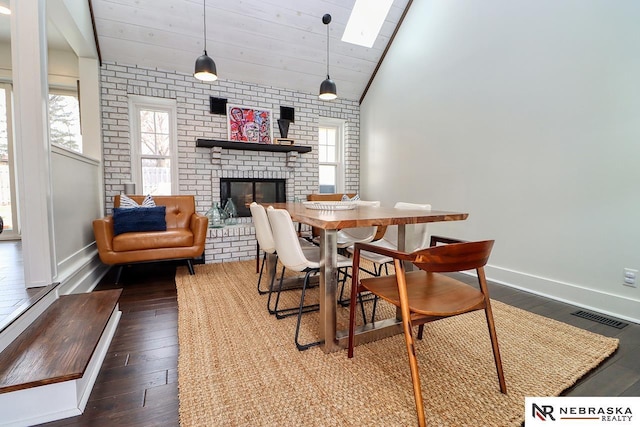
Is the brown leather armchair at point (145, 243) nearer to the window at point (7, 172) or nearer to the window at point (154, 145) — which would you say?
the window at point (154, 145)

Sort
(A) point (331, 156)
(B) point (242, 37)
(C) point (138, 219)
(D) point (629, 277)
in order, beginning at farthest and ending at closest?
(A) point (331, 156)
(B) point (242, 37)
(C) point (138, 219)
(D) point (629, 277)

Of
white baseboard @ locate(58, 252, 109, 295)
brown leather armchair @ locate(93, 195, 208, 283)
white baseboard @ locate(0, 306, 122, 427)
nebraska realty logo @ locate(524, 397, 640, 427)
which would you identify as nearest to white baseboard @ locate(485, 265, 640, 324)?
nebraska realty logo @ locate(524, 397, 640, 427)

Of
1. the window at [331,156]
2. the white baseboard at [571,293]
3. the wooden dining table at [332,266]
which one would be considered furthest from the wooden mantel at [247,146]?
the white baseboard at [571,293]

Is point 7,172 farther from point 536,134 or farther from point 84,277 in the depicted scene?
point 536,134

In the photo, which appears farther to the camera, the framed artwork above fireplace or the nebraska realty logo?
the framed artwork above fireplace

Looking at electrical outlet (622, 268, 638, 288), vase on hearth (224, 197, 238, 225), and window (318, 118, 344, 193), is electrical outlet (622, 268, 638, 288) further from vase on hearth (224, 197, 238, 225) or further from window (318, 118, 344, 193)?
vase on hearth (224, 197, 238, 225)

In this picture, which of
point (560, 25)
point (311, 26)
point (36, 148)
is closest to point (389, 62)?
point (311, 26)

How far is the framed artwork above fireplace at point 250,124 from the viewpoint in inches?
163

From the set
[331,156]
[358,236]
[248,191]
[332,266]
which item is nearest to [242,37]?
[248,191]

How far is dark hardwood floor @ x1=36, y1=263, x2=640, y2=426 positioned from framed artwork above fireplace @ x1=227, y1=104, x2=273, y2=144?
2.52 metres

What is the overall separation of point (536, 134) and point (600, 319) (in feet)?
4.99

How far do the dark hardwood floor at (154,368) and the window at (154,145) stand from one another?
1.90m

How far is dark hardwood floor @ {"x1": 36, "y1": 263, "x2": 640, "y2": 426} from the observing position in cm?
120

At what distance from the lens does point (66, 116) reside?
164 inches
